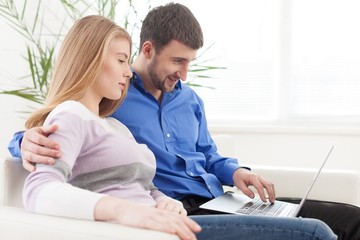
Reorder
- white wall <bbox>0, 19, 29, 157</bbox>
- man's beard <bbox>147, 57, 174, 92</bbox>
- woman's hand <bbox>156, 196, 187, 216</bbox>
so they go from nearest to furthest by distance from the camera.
A: woman's hand <bbox>156, 196, 187, 216</bbox> < man's beard <bbox>147, 57, 174, 92</bbox> < white wall <bbox>0, 19, 29, 157</bbox>

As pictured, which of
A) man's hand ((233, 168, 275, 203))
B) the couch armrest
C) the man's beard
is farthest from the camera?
the man's beard

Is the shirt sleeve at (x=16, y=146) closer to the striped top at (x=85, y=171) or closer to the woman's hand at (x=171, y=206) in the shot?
the striped top at (x=85, y=171)

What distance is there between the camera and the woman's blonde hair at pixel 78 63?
4.63ft

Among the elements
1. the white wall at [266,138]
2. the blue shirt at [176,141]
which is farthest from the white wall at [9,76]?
the blue shirt at [176,141]

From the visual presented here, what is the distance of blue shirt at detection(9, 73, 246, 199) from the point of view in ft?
5.90

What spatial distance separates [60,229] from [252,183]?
93 cm

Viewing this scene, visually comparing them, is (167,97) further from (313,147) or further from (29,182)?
(313,147)

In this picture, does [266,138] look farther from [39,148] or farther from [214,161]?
[39,148]

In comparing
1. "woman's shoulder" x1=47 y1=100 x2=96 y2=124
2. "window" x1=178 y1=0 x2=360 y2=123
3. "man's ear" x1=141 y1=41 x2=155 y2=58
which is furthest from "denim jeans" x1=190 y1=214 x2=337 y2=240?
"window" x1=178 y1=0 x2=360 y2=123

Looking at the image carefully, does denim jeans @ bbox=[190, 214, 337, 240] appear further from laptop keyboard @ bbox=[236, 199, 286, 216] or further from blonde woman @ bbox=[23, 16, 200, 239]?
laptop keyboard @ bbox=[236, 199, 286, 216]

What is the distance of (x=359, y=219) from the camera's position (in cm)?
178

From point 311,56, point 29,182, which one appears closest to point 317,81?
point 311,56

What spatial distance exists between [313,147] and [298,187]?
1.49m

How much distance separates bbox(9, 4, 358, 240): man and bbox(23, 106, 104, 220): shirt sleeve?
0.53 meters
